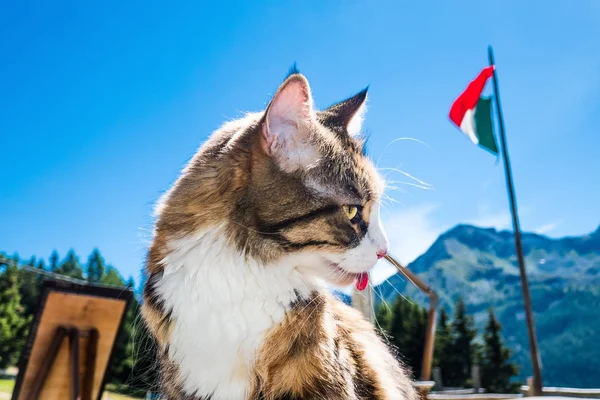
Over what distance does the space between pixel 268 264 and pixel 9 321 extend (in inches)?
A: 1748

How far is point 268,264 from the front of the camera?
1734mm

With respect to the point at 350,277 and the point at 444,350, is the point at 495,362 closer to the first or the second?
the point at 444,350

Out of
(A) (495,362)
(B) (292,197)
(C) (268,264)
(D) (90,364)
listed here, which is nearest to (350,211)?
(B) (292,197)

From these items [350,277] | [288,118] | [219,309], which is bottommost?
[219,309]

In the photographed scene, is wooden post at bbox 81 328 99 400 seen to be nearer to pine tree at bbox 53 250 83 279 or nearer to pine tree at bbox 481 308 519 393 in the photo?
pine tree at bbox 481 308 519 393

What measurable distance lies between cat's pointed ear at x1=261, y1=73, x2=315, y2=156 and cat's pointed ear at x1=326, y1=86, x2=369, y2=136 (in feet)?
1.17

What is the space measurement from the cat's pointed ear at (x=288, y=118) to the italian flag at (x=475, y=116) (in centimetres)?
1010

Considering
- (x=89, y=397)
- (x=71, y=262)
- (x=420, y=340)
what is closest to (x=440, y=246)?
(x=71, y=262)

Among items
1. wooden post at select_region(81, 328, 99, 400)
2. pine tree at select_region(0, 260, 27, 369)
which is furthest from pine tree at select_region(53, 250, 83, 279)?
wooden post at select_region(81, 328, 99, 400)

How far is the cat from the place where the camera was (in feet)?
5.44

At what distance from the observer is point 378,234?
1886 mm

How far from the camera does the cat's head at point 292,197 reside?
5.72 ft

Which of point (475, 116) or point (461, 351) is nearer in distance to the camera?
point (475, 116)

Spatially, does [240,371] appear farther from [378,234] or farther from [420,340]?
[420,340]
